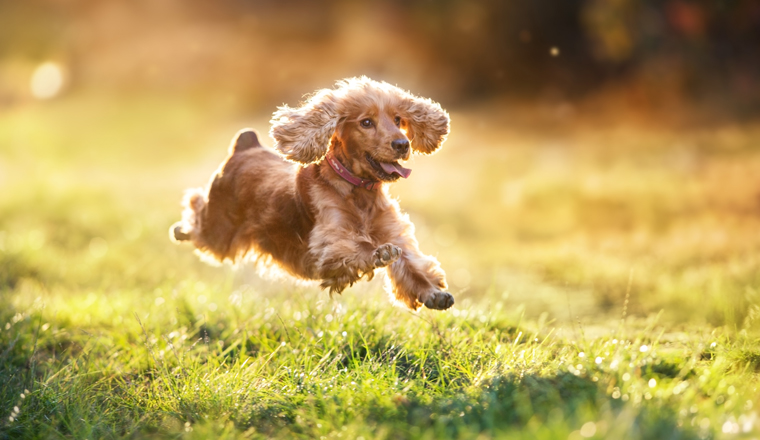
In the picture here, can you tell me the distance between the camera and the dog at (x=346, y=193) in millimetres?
4113

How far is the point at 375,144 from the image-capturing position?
4.22 meters

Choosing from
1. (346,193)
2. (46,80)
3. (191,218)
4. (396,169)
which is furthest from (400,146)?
(46,80)

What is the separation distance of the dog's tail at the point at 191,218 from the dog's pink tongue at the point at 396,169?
2.06 m

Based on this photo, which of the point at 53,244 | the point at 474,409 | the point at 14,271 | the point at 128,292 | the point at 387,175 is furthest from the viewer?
the point at 53,244

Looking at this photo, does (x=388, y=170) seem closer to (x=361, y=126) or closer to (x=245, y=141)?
(x=361, y=126)

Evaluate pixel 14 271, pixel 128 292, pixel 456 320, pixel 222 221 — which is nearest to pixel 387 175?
pixel 456 320

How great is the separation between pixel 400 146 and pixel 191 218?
2485 mm

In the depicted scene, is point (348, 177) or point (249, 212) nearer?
point (348, 177)

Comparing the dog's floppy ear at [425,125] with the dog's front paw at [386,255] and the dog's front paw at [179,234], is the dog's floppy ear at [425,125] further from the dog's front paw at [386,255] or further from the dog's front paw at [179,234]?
the dog's front paw at [179,234]

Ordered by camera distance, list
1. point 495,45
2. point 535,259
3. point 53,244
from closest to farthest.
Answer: point 535,259, point 53,244, point 495,45

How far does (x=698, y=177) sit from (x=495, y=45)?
8.02 m

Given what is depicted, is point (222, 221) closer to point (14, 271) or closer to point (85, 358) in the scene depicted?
point (85, 358)

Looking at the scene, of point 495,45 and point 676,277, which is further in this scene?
point 495,45

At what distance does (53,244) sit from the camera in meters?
9.64
